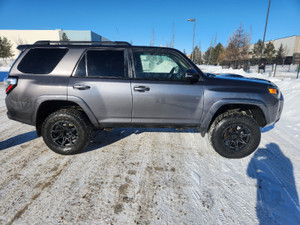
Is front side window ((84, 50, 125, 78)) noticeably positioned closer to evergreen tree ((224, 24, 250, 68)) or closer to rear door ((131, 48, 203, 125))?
rear door ((131, 48, 203, 125))

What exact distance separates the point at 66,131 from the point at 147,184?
1.66m

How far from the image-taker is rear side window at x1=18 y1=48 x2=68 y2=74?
274 centimetres

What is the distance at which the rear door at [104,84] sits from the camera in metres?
2.69

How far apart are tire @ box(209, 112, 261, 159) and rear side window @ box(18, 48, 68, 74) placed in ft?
9.47

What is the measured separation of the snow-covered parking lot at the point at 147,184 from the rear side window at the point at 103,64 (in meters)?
1.41

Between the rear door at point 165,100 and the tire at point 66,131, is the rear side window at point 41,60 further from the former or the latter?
the rear door at point 165,100

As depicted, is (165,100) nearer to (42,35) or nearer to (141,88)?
(141,88)

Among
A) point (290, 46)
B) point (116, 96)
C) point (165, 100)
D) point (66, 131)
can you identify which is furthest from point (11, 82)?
point (290, 46)

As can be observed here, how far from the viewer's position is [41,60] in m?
2.78

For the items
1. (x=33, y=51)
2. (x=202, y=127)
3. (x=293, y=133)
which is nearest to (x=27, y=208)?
(x=33, y=51)

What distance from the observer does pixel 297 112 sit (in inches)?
199

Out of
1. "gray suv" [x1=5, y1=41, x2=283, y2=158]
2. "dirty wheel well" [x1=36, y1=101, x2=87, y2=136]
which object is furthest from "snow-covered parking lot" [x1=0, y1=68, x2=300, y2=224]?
"dirty wheel well" [x1=36, y1=101, x2=87, y2=136]

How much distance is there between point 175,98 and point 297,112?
463cm

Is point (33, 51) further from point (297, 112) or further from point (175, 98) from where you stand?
point (297, 112)
